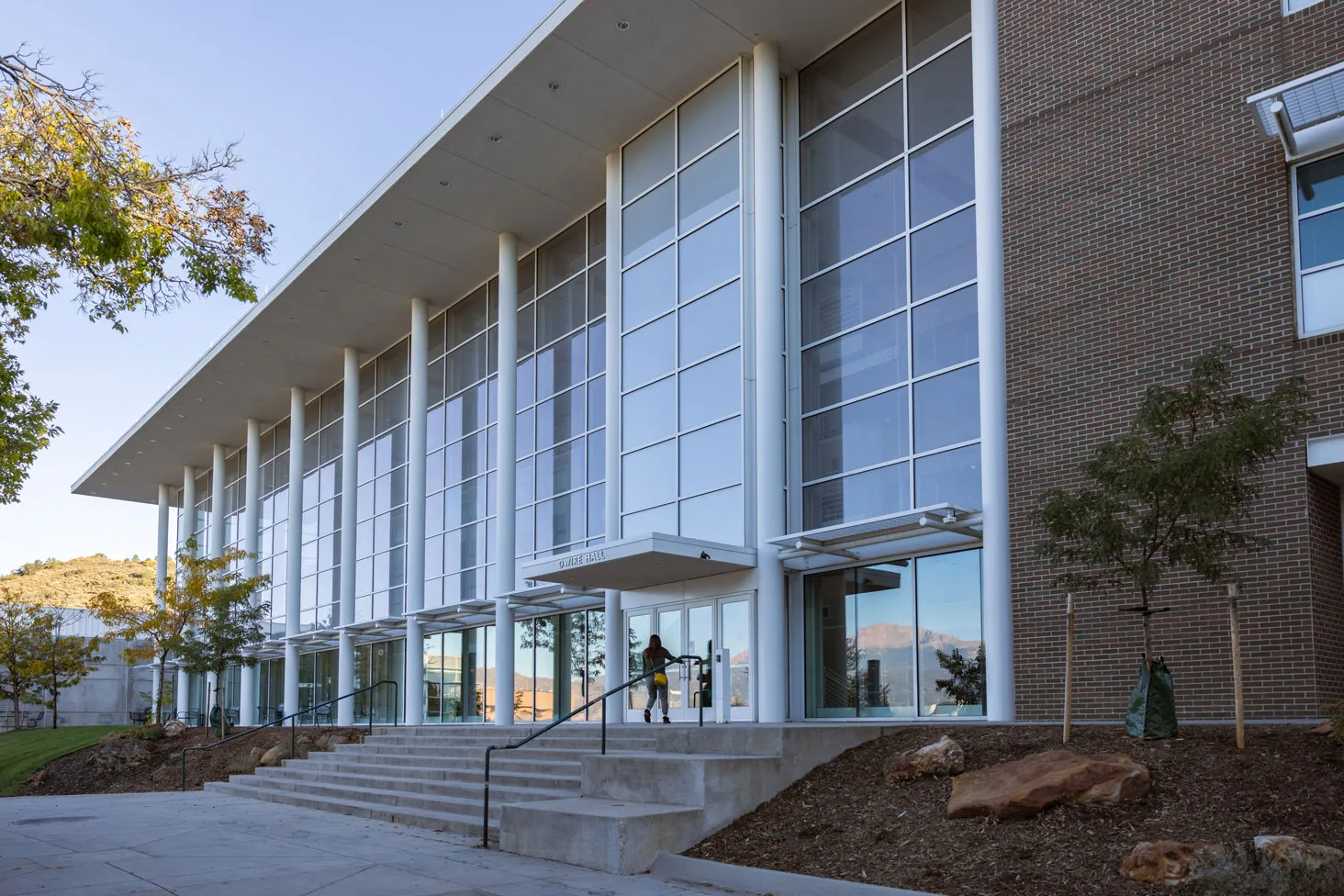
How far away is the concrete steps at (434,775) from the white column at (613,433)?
7.07 feet

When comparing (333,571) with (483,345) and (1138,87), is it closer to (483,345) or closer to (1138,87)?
(483,345)

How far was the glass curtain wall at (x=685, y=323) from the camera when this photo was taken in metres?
20.4

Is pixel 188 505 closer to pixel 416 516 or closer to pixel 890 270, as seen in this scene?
pixel 416 516

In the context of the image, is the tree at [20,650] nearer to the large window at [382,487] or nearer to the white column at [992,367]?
the large window at [382,487]

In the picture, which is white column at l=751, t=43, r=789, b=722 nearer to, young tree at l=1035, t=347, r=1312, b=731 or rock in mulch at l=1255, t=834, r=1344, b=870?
young tree at l=1035, t=347, r=1312, b=731

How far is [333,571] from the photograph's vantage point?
3784 cm

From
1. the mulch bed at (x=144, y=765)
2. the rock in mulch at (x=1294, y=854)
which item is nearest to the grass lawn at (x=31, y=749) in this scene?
the mulch bed at (x=144, y=765)

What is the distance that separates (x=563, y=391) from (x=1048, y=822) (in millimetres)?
18969

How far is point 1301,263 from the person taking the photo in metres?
13.5

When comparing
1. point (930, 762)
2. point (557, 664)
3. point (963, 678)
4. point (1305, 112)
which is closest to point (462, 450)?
point (557, 664)

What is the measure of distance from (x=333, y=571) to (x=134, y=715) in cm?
1670

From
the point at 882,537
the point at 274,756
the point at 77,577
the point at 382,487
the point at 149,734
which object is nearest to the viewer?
the point at 882,537

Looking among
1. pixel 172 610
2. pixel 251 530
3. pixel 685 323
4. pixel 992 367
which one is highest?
pixel 685 323

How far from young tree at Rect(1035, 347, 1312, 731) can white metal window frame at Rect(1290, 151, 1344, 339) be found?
0.99m
